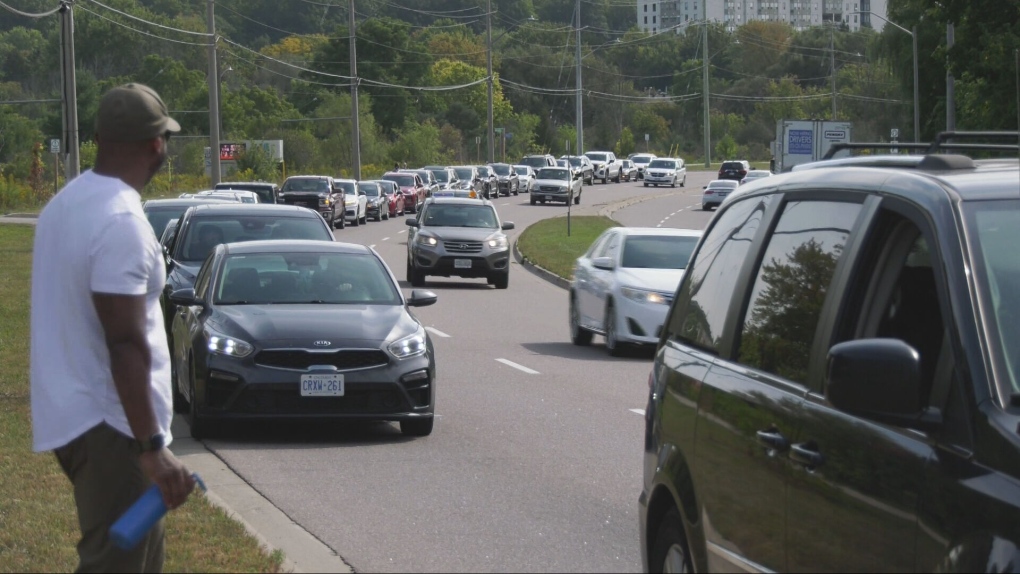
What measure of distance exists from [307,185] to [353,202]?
452cm

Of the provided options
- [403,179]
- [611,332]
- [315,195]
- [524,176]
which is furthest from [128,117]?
[524,176]

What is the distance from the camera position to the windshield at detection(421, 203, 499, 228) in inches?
1226

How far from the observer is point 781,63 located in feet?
515

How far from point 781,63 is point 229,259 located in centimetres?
14887

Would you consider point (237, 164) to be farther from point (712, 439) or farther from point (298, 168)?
point (712, 439)

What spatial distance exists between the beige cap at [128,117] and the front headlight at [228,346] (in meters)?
6.99

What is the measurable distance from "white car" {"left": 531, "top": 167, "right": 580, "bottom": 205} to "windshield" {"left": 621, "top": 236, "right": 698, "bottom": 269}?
158 feet

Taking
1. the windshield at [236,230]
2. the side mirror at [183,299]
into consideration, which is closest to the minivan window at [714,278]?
the side mirror at [183,299]

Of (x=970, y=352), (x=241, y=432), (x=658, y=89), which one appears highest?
(x=658, y=89)

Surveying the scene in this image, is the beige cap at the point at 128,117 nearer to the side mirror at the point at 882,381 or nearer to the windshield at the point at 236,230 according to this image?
the side mirror at the point at 882,381

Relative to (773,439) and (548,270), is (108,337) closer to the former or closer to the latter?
(773,439)

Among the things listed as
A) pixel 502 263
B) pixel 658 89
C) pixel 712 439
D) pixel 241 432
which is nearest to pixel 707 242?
pixel 712 439

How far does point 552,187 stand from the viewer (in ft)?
224

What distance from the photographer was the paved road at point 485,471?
26.1 feet
